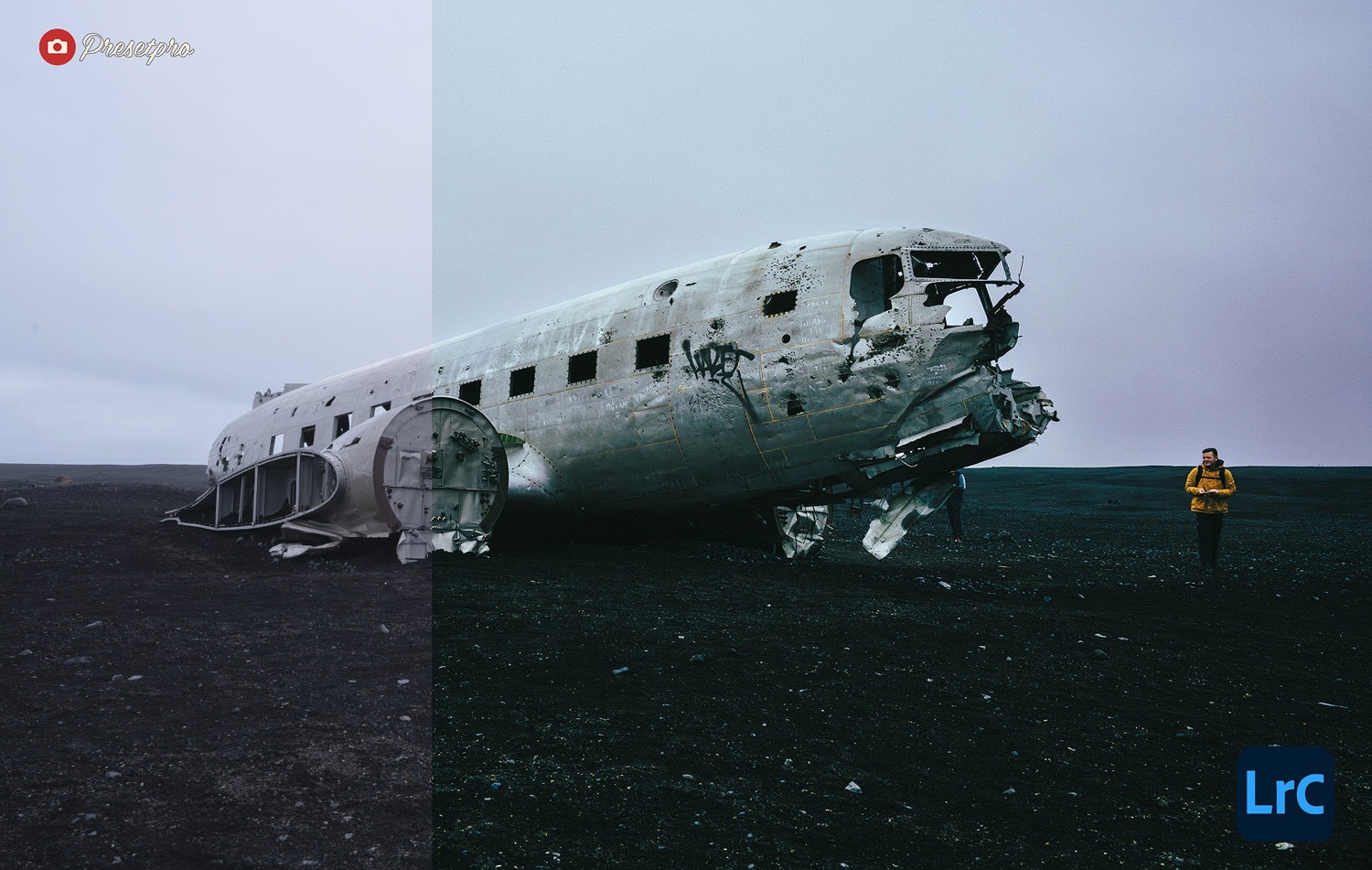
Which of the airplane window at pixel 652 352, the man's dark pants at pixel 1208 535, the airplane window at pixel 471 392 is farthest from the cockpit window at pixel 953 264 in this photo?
the airplane window at pixel 471 392

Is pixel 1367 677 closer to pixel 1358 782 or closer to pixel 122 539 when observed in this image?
pixel 1358 782

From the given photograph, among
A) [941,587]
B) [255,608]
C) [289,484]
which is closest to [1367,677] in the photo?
[941,587]

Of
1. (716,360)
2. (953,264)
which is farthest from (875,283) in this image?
(716,360)

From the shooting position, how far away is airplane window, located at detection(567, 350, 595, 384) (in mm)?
13055

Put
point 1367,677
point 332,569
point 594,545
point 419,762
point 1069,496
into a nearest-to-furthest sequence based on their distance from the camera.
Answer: point 419,762 < point 1367,677 < point 332,569 < point 594,545 < point 1069,496

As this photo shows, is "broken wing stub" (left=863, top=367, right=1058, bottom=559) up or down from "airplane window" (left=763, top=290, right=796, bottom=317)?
down

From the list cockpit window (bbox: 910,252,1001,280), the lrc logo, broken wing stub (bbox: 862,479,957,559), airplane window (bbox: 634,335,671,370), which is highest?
cockpit window (bbox: 910,252,1001,280)

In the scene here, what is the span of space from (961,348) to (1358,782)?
6529 mm

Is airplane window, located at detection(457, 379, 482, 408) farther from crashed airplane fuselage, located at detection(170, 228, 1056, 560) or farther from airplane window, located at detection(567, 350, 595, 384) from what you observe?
airplane window, located at detection(567, 350, 595, 384)

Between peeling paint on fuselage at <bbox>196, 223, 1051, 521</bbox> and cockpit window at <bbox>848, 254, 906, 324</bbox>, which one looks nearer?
peeling paint on fuselage at <bbox>196, 223, 1051, 521</bbox>

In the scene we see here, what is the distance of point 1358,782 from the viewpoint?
4.81m

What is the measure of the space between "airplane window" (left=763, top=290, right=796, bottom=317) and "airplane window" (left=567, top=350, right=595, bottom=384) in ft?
11.1

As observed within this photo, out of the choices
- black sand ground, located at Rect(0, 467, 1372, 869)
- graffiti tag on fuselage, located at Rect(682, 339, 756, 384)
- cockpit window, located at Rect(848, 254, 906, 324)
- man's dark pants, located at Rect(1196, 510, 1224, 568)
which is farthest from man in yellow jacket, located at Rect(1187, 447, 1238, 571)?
graffiti tag on fuselage, located at Rect(682, 339, 756, 384)

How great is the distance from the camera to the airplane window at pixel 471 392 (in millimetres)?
14918
